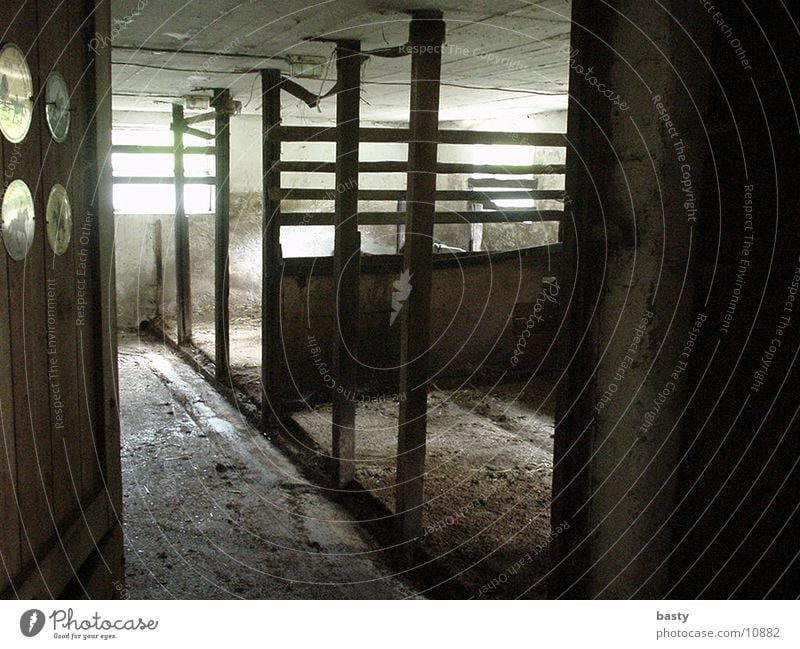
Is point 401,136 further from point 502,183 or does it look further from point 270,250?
point 502,183

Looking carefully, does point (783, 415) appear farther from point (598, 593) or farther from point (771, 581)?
point (598, 593)

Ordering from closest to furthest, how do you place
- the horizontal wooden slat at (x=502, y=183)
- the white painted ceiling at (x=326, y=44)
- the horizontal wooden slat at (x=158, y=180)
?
the white painted ceiling at (x=326, y=44), the horizontal wooden slat at (x=158, y=180), the horizontal wooden slat at (x=502, y=183)

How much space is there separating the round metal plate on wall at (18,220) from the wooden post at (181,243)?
209 inches

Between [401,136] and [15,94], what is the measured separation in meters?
2.59

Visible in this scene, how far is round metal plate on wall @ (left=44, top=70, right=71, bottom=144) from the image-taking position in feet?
4.87

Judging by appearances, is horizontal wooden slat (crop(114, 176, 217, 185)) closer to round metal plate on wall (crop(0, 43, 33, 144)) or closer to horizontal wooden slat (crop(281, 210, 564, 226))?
horizontal wooden slat (crop(281, 210, 564, 226))

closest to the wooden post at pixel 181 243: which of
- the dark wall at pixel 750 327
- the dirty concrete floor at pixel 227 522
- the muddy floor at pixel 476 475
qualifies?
the muddy floor at pixel 476 475

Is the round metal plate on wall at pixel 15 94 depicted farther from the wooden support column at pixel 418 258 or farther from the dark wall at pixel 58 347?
the wooden support column at pixel 418 258

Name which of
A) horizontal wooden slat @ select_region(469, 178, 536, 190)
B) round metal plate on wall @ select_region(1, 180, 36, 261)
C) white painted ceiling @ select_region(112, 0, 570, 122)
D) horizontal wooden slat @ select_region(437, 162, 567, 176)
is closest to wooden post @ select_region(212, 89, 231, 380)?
white painted ceiling @ select_region(112, 0, 570, 122)

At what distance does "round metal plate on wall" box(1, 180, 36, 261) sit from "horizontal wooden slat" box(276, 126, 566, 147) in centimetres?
221

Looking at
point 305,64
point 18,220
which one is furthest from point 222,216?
point 18,220

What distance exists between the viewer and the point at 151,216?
8.12 metres

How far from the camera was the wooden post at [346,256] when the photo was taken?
3.57m

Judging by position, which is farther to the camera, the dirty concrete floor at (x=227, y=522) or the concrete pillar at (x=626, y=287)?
the dirty concrete floor at (x=227, y=522)
